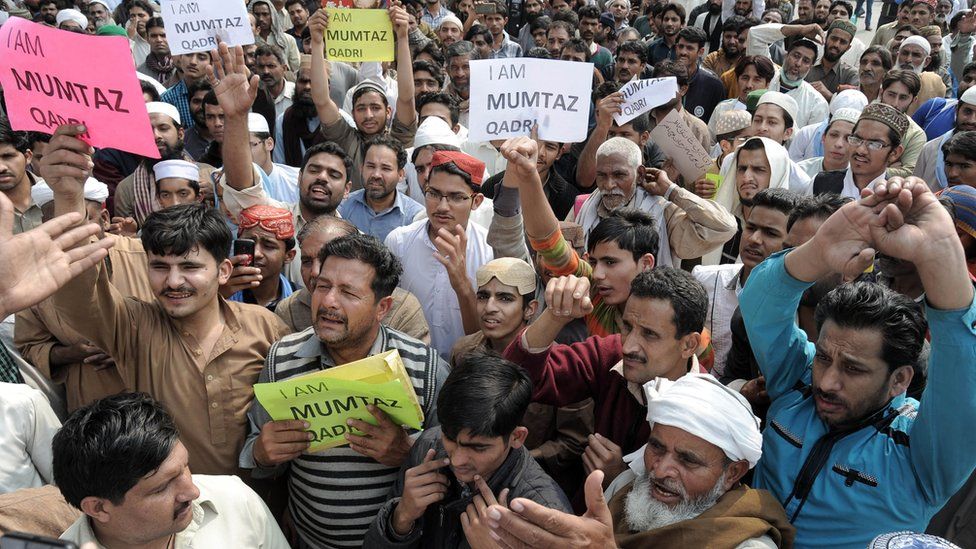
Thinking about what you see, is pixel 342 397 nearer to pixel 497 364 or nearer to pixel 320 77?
pixel 497 364

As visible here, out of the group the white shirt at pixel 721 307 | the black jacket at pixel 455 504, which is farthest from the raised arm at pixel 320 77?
the black jacket at pixel 455 504

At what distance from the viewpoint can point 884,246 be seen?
212 centimetres

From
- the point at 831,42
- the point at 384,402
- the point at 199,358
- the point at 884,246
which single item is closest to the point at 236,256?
the point at 199,358

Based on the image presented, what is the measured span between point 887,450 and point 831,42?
7589mm

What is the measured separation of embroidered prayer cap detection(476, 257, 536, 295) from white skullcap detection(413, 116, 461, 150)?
6.91 feet

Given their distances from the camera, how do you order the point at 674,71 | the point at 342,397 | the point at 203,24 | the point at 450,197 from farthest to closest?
the point at 674,71 → the point at 203,24 → the point at 450,197 → the point at 342,397

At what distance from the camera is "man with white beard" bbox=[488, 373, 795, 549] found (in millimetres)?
2186

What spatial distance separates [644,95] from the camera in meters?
4.82

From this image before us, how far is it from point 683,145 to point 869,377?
2.78m

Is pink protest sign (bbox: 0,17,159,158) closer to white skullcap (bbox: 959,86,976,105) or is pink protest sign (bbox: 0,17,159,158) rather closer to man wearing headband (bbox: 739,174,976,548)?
man wearing headband (bbox: 739,174,976,548)

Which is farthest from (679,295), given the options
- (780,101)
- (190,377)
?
(780,101)

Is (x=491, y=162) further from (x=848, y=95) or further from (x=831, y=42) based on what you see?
(x=831, y=42)

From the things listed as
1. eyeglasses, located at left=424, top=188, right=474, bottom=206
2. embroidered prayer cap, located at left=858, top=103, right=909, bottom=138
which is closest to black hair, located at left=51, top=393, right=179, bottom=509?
eyeglasses, located at left=424, top=188, right=474, bottom=206

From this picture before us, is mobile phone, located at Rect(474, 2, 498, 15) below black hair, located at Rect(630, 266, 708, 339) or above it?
below
